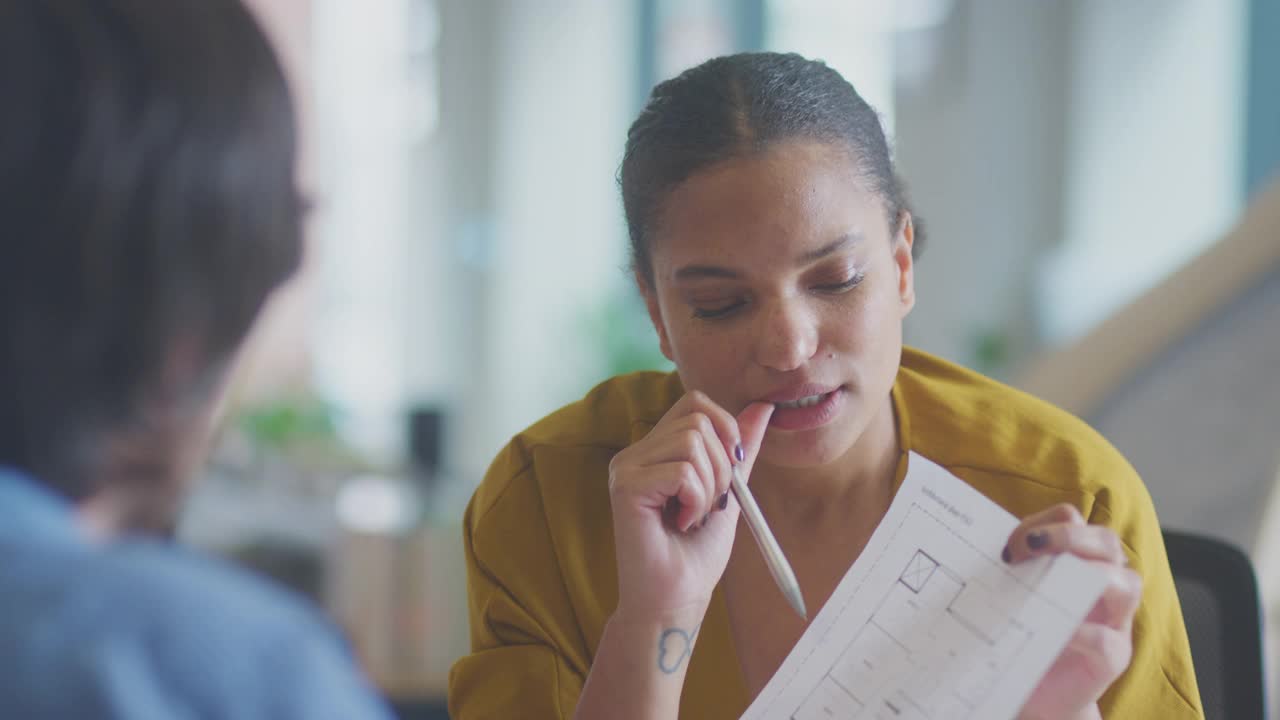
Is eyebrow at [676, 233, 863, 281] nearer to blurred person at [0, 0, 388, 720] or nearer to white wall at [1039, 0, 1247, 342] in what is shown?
blurred person at [0, 0, 388, 720]

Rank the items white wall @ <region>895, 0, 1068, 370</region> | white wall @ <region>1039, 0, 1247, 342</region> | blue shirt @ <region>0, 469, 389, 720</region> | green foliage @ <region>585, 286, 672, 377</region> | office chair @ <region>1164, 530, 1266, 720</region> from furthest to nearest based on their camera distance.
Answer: green foliage @ <region>585, 286, 672, 377</region> < white wall @ <region>895, 0, 1068, 370</region> < white wall @ <region>1039, 0, 1247, 342</region> < office chair @ <region>1164, 530, 1266, 720</region> < blue shirt @ <region>0, 469, 389, 720</region>

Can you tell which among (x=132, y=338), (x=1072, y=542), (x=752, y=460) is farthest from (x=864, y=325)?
(x=132, y=338)

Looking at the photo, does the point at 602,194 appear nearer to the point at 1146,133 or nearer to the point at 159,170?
the point at 1146,133

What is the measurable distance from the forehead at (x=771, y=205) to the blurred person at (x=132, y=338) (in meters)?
0.47

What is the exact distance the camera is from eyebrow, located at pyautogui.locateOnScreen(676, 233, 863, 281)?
38.2 inches

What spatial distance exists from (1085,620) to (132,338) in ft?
2.25

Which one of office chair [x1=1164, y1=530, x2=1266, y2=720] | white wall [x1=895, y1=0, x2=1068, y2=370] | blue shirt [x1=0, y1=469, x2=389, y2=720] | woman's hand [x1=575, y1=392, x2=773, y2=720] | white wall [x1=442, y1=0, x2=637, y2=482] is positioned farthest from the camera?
white wall [x1=442, y1=0, x2=637, y2=482]

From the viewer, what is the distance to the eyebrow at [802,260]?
0.97 meters

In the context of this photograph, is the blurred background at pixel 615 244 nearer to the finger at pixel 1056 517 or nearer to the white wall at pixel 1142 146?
the white wall at pixel 1142 146

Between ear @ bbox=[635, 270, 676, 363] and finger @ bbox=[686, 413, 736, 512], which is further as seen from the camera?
ear @ bbox=[635, 270, 676, 363]

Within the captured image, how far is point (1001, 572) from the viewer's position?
85cm

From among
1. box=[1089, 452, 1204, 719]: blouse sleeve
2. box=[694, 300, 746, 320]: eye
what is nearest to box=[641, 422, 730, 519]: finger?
box=[694, 300, 746, 320]: eye

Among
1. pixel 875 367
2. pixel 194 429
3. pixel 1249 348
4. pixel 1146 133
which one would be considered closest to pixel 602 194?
pixel 1146 133

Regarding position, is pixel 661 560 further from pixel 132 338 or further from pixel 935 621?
pixel 132 338
